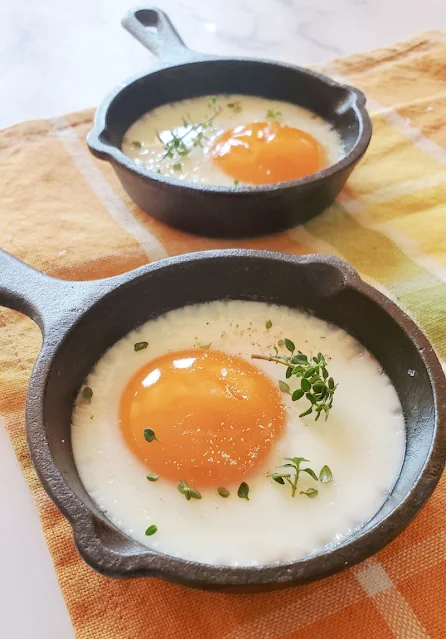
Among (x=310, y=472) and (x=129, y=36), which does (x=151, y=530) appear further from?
(x=129, y=36)

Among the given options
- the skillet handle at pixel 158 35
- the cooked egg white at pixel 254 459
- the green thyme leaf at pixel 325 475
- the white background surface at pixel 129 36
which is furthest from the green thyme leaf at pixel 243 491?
the white background surface at pixel 129 36

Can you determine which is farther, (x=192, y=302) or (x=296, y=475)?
(x=192, y=302)

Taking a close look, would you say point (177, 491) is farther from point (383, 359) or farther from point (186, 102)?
point (186, 102)

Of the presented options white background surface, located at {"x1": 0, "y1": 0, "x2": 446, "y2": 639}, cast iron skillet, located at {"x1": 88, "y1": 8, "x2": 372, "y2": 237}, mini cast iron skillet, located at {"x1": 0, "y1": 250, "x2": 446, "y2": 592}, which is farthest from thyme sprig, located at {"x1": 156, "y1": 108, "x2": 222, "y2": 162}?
mini cast iron skillet, located at {"x1": 0, "y1": 250, "x2": 446, "y2": 592}

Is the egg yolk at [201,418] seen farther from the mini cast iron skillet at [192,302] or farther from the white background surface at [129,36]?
the white background surface at [129,36]

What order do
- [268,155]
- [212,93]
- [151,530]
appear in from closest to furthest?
[151,530], [268,155], [212,93]

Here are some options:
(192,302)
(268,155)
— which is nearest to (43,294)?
(192,302)

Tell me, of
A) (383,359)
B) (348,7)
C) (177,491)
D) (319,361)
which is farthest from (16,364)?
(348,7)

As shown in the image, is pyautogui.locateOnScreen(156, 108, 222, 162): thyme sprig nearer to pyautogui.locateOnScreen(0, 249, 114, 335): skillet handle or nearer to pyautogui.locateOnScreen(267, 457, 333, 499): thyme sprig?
pyautogui.locateOnScreen(0, 249, 114, 335): skillet handle
